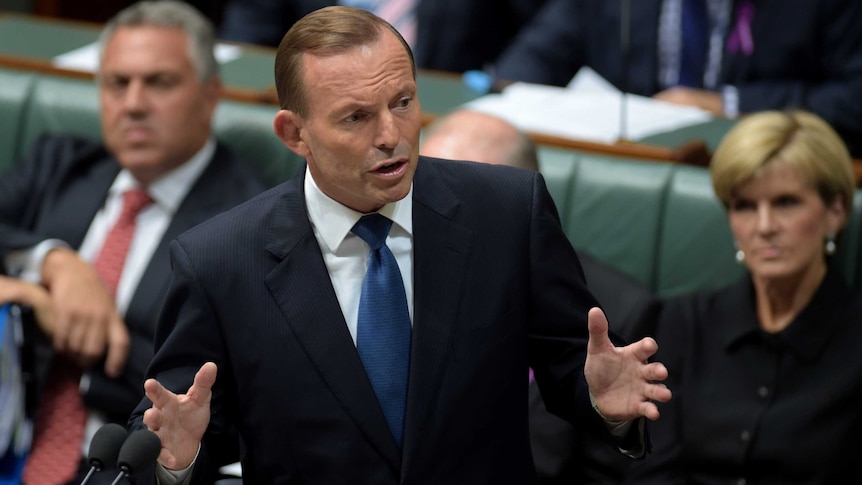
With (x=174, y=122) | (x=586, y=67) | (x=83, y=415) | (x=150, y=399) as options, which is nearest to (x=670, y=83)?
(x=586, y=67)

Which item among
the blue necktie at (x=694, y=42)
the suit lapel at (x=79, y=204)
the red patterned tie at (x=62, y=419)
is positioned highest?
the blue necktie at (x=694, y=42)

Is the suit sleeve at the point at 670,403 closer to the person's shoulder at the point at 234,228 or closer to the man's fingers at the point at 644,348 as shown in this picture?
the man's fingers at the point at 644,348

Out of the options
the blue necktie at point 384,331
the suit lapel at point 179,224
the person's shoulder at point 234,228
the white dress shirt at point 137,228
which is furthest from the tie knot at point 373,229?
the white dress shirt at point 137,228

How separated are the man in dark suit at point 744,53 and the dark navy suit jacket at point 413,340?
169 centimetres

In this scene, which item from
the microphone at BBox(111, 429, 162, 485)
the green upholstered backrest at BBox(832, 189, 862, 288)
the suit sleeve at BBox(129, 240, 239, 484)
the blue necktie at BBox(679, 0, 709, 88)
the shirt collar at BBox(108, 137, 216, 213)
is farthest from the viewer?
the blue necktie at BBox(679, 0, 709, 88)

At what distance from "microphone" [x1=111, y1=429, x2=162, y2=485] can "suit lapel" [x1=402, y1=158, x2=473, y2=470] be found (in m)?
0.32

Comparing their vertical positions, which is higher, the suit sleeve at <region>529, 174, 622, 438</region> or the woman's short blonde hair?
the suit sleeve at <region>529, 174, 622, 438</region>

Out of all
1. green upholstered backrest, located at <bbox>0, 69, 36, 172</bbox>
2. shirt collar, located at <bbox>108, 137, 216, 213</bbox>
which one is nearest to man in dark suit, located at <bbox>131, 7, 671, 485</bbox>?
shirt collar, located at <bbox>108, 137, 216, 213</bbox>

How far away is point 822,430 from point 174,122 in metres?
1.51

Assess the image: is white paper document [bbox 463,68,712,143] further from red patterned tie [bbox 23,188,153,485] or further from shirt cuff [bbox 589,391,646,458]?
shirt cuff [bbox 589,391,646,458]

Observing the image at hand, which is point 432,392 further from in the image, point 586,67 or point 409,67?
point 586,67

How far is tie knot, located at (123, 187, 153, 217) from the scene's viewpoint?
9.81 ft

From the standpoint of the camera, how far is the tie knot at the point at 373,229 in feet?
5.58

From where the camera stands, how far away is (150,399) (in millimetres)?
1602
